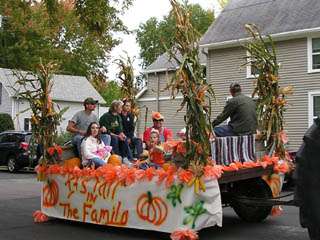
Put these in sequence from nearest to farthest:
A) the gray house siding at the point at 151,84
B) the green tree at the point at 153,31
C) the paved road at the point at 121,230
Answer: the paved road at the point at 121,230
the gray house siding at the point at 151,84
the green tree at the point at 153,31

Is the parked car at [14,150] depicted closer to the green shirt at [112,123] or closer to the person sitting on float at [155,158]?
the green shirt at [112,123]

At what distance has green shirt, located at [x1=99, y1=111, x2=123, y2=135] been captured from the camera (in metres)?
10.8

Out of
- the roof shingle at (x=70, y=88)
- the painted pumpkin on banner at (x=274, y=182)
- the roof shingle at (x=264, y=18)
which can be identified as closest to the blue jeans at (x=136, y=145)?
the painted pumpkin on banner at (x=274, y=182)

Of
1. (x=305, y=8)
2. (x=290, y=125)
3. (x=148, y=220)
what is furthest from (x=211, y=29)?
(x=148, y=220)

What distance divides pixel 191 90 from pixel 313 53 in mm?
17183

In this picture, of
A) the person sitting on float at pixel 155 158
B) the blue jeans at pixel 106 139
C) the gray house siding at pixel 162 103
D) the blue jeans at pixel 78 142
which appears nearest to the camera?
the person sitting on float at pixel 155 158

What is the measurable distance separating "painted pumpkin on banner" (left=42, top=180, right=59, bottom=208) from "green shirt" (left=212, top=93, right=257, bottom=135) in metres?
2.96

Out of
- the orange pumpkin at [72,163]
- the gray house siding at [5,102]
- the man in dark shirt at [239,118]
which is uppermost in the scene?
the gray house siding at [5,102]

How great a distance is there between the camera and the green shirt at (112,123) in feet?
35.4

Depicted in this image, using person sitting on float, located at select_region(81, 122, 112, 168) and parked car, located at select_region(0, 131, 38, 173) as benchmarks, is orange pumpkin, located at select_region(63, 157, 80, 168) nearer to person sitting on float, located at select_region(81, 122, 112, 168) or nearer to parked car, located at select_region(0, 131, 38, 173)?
person sitting on float, located at select_region(81, 122, 112, 168)

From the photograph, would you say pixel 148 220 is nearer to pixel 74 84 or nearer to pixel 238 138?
pixel 238 138

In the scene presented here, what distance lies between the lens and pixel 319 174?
390cm

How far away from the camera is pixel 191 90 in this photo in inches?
287

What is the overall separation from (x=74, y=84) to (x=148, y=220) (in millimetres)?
37881
